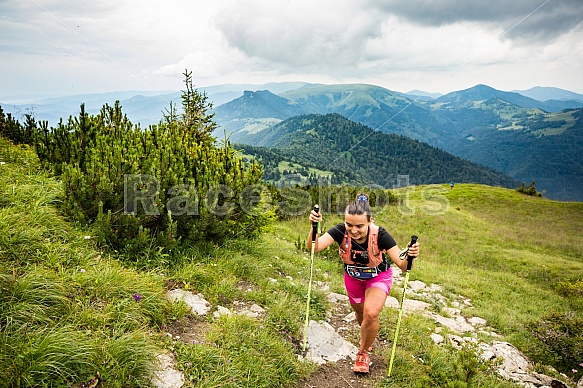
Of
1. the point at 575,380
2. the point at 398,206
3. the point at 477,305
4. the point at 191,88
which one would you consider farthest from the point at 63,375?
the point at 398,206

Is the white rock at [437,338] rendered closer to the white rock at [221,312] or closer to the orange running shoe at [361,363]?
the orange running shoe at [361,363]

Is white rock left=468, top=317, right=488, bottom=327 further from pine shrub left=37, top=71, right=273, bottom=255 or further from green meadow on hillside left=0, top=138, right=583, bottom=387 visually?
pine shrub left=37, top=71, right=273, bottom=255

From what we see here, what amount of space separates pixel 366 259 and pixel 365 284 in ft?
1.66

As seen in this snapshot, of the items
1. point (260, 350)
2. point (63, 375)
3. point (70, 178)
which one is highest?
point (70, 178)

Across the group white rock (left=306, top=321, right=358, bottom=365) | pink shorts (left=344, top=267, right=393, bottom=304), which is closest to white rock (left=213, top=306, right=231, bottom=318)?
Answer: white rock (left=306, top=321, right=358, bottom=365)

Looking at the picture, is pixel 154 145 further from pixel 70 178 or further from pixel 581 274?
pixel 581 274

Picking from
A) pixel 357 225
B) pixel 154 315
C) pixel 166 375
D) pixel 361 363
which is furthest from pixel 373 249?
pixel 154 315

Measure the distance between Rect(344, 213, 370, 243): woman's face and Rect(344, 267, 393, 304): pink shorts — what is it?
0.74 metres

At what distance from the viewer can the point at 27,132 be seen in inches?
414

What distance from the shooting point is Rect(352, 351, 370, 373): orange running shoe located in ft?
16.8

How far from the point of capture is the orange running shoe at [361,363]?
16.8ft

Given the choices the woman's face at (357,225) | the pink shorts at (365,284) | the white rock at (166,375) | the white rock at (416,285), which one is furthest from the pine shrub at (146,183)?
the white rock at (416,285)

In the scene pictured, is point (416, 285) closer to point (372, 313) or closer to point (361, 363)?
point (361, 363)

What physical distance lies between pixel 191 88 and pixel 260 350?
1270 cm
